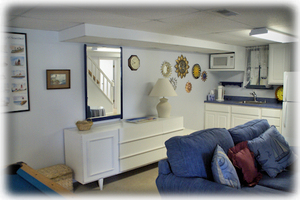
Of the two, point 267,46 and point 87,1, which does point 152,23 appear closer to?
point 87,1

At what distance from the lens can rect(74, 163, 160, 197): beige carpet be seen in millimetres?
3314

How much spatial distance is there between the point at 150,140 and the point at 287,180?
195 cm

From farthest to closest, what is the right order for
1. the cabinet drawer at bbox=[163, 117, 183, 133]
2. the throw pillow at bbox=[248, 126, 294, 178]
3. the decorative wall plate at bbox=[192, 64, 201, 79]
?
1. the decorative wall plate at bbox=[192, 64, 201, 79]
2. the cabinet drawer at bbox=[163, 117, 183, 133]
3. the throw pillow at bbox=[248, 126, 294, 178]

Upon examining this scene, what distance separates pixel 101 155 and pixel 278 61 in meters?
3.75

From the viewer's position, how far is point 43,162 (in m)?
3.34

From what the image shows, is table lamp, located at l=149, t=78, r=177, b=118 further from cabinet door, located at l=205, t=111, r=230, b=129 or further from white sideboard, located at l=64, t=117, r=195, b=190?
cabinet door, located at l=205, t=111, r=230, b=129

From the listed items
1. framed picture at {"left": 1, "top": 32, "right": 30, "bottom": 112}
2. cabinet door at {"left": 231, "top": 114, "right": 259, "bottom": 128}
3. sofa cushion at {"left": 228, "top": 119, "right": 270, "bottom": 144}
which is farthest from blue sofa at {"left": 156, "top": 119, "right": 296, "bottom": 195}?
cabinet door at {"left": 231, "top": 114, "right": 259, "bottom": 128}

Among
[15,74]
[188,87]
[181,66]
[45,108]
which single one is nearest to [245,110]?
[188,87]

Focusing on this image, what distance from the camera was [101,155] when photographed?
337cm

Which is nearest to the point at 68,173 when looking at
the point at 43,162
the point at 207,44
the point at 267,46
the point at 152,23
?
the point at 43,162

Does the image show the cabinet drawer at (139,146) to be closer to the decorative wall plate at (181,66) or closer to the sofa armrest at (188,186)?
the sofa armrest at (188,186)

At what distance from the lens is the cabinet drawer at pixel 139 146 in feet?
11.9

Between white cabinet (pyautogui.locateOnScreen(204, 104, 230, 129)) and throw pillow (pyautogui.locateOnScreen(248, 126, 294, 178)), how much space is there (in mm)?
2587

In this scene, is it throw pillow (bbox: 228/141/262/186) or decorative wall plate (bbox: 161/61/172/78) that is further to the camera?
→ decorative wall plate (bbox: 161/61/172/78)
